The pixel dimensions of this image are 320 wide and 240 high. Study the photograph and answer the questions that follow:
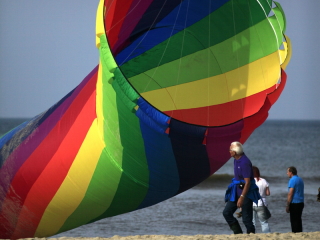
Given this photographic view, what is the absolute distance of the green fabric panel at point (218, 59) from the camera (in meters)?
5.96

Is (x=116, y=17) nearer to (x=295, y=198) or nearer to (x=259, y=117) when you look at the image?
(x=259, y=117)

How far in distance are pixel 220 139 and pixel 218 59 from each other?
160 centimetres

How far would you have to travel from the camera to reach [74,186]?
540 cm

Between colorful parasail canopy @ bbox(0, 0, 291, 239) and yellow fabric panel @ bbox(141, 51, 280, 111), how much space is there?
0.04 ft

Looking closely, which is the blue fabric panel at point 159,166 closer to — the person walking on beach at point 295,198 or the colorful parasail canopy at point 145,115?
the colorful parasail canopy at point 145,115

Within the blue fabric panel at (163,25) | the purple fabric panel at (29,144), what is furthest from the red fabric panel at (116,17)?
the blue fabric panel at (163,25)

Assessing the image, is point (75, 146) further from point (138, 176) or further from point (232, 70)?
point (232, 70)

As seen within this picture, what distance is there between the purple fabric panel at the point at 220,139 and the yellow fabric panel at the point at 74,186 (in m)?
0.98

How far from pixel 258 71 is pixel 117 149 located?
1920mm

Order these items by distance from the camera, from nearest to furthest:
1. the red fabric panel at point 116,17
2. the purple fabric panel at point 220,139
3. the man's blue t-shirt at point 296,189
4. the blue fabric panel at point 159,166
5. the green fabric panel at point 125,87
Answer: the green fabric panel at point 125,87, the blue fabric panel at point 159,166, the purple fabric panel at point 220,139, the red fabric panel at point 116,17, the man's blue t-shirt at point 296,189

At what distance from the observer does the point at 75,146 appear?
17.4 feet

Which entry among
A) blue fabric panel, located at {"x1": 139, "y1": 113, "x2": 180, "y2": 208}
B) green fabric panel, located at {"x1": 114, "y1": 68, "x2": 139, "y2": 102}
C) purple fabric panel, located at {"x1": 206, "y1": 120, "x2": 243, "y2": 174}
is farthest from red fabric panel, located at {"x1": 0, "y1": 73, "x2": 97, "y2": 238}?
purple fabric panel, located at {"x1": 206, "y1": 120, "x2": 243, "y2": 174}

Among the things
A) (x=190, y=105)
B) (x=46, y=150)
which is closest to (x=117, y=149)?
(x=46, y=150)

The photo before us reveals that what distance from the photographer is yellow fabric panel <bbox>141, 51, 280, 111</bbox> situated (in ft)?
19.3
